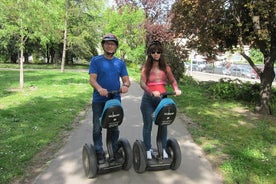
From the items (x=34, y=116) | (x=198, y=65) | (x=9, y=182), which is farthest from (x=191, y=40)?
(x=198, y=65)

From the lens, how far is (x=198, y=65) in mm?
51219

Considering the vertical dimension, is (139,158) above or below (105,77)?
below

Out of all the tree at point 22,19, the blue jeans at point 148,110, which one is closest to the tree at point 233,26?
the blue jeans at point 148,110

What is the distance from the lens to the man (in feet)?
14.2

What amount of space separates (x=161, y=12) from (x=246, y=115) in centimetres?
2543

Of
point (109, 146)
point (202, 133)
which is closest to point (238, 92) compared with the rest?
point (202, 133)

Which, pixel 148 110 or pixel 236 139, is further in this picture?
pixel 236 139

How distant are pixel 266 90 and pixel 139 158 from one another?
687 centimetres

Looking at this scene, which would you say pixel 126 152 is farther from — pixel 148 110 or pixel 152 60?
pixel 152 60

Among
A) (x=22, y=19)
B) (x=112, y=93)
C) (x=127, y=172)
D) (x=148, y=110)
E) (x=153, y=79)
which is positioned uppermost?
(x=22, y=19)

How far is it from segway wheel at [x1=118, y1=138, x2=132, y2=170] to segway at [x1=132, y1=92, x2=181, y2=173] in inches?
3.9

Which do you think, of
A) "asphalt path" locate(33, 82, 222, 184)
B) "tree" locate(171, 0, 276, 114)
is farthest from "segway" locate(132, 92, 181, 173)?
"tree" locate(171, 0, 276, 114)

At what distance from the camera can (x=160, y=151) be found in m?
4.61

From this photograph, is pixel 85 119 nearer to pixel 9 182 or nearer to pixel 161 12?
pixel 9 182
